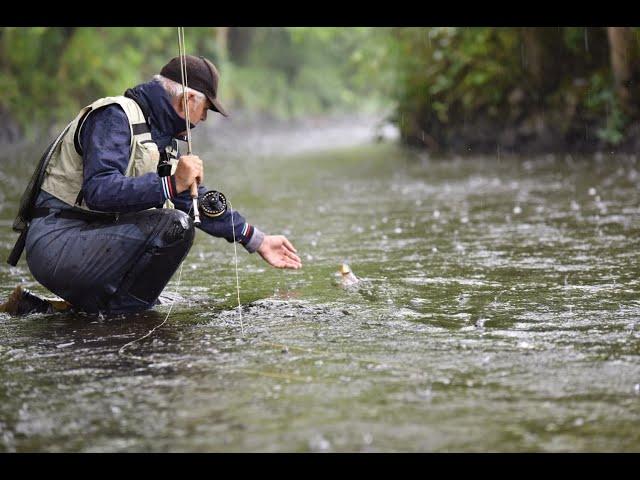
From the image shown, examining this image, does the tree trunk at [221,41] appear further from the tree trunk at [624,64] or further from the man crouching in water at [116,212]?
→ the man crouching in water at [116,212]

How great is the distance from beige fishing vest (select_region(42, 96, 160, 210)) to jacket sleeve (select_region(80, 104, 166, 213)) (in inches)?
3.3

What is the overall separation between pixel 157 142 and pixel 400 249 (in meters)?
2.59

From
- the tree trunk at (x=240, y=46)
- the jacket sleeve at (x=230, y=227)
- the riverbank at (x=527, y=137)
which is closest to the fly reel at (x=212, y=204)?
the jacket sleeve at (x=230, y=227)

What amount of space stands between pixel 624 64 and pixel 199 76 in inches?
413

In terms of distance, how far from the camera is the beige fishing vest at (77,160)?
4.93 m

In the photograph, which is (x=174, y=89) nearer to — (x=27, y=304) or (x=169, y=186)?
(x=169, y=186)

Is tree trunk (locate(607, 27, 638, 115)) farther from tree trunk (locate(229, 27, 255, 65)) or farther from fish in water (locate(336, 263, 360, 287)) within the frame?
tree trunk (locate(229, 27, 255, 65))

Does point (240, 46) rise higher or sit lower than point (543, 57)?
higher

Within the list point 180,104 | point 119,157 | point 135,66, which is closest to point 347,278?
point 180,104

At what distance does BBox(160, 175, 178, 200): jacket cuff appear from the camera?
4.73 m

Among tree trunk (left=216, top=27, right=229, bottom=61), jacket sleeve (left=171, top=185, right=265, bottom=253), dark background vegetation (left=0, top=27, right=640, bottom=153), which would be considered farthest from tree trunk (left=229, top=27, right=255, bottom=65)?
jacket sleeve (left=171, top=185, right=265, bottom=253)

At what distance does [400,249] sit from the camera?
7.25 meters

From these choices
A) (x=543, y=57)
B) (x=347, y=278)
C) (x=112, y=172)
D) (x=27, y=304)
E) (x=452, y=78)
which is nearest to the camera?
(x=112, y=172)

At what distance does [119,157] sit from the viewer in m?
4.79
